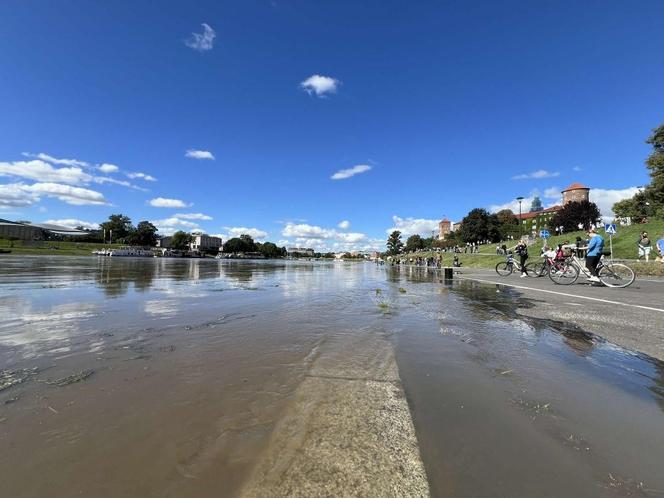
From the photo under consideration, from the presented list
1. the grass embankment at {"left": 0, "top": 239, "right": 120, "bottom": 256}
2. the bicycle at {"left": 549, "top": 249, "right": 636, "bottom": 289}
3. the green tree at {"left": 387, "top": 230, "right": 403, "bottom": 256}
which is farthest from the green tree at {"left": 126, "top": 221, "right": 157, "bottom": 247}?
the bicycle at {"left": 549, "top": 249, "right": 636, "bottom": 289}

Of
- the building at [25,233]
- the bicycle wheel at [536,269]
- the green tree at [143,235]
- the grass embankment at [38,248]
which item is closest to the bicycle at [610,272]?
the bicycle wheel at [536,269]

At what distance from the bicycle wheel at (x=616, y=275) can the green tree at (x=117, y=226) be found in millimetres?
162470

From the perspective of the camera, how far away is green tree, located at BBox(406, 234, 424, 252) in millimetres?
163875

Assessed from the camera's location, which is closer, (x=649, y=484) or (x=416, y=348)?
(x=649, y=484)

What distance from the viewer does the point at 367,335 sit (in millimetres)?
5500

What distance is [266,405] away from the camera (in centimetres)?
285

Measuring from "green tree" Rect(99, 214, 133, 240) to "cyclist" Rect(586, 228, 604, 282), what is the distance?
162 m

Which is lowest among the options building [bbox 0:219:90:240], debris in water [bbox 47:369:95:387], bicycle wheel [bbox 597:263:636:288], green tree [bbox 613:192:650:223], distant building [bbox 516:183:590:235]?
debris in water [bbox 47:369:95:387]

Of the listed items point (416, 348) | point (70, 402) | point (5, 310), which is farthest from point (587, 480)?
point (5, 310)

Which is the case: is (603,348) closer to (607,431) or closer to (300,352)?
(607,431)

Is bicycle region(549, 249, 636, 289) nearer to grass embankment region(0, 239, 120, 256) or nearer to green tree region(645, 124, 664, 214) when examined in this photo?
green tree region(645, 124, 664, 214)

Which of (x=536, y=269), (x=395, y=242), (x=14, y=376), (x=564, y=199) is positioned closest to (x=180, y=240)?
(x=395, y=242)

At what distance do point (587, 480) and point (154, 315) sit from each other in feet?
23.4

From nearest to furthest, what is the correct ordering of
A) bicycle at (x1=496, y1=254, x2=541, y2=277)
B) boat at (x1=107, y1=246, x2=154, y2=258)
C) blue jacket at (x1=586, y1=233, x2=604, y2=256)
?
1. blue jacket at (x1=586, y1=233, x2=604, y2=256)
2. bicycle at (x1=496, y1=254, x2=541, y2=277)
3. boat at (x1=107, y1=246, x2=154, y2=258)
